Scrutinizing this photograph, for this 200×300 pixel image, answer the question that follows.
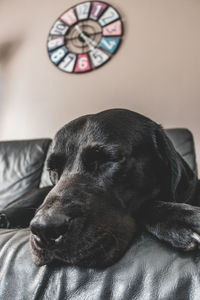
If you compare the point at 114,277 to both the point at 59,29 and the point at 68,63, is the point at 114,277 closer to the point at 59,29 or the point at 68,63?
the point at 68,63

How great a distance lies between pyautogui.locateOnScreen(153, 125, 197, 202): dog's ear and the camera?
852 millimetres

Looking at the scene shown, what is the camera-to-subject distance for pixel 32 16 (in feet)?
10.1

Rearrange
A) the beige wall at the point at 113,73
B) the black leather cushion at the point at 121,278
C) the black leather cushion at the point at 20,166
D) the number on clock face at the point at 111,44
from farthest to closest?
the number on clock face at the point at 111,44, the beige wall at the point at 113,73, the black leather cushion at the point at 20,166, the black leather cushion at the point at 121,278

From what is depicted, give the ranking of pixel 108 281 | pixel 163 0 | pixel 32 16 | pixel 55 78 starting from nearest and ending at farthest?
pixel 108 281, pixel 163 0, pixel 55 78, pixel 32 16

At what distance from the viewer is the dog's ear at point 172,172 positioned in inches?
33.5

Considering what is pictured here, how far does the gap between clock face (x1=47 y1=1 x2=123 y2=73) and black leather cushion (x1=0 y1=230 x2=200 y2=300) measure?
93.3 inches

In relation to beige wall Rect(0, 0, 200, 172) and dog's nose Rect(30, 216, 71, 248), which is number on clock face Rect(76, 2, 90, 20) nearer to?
beige wall Rect(0, 0, 200, 172)

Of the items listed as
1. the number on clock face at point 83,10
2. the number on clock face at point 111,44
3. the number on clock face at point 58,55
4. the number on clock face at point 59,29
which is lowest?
the number on clock face at point 111,44

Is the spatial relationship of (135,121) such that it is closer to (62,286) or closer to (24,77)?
(62,286)

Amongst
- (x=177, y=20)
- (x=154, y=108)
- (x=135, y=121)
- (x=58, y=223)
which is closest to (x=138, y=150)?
(x=135, y=121)

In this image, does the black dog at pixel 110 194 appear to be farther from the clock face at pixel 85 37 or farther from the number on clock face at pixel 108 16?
the number on clock face at pixel 108 16

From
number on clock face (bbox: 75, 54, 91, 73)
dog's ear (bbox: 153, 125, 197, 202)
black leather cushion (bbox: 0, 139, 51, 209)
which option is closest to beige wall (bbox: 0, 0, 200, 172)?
number on clock face (bbox: 75, 54, 91, 73)

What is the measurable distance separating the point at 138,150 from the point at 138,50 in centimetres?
201

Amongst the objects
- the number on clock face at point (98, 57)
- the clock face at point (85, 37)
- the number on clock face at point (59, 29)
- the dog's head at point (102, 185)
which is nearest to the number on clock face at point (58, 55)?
the clock face at point (85, 37)
